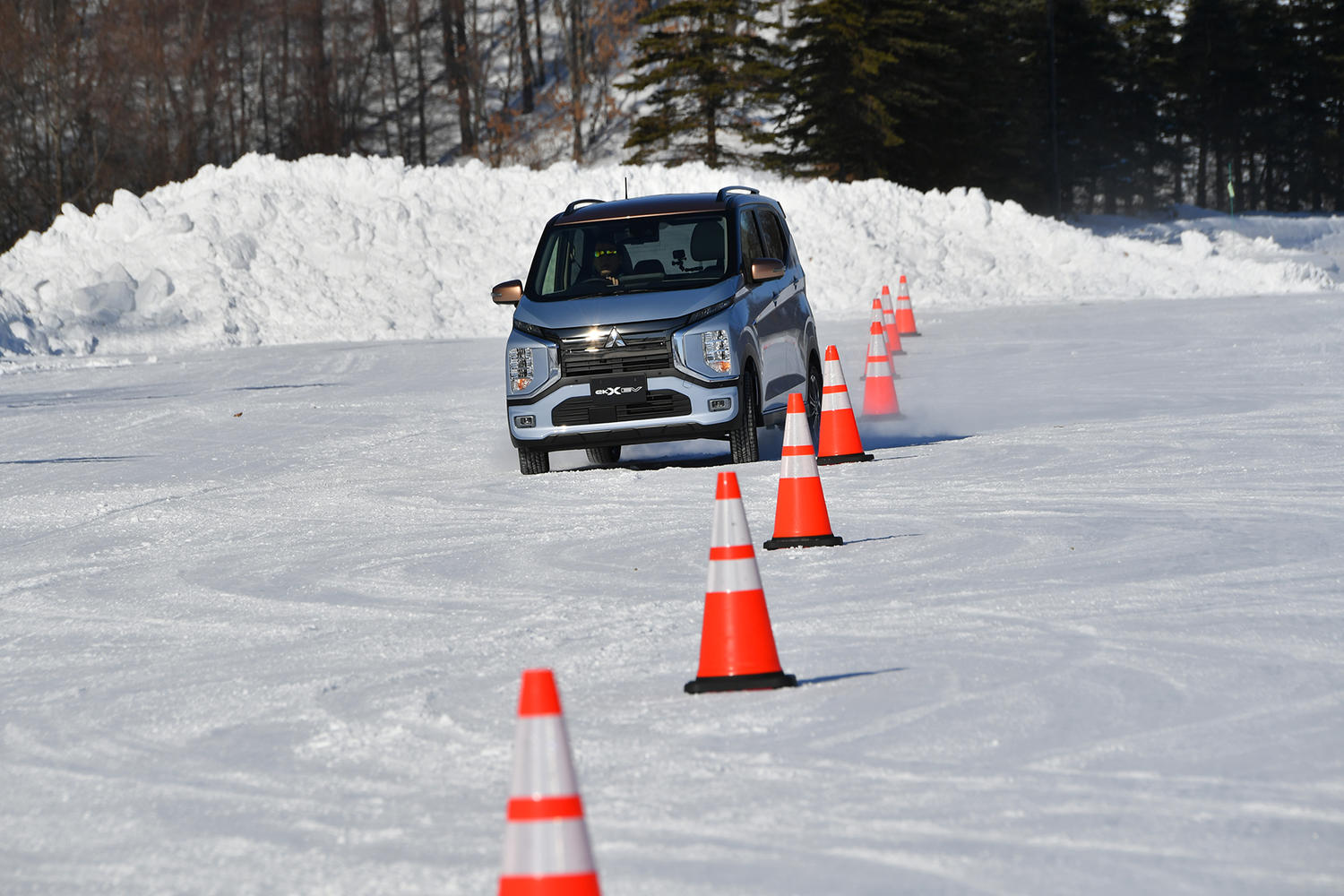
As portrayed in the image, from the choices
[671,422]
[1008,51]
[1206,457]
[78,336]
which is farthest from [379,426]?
[1008,51]

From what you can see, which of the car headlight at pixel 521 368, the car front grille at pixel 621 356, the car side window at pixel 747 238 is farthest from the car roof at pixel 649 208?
the car front grille at pixel 621 356

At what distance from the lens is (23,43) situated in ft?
157

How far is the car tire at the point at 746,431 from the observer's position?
1260 cm

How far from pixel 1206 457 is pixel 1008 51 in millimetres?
61117

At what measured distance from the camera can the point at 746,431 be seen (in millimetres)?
12742

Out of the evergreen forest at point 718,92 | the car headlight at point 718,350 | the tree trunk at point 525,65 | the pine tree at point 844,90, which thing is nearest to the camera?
the car headlight at point 718,350

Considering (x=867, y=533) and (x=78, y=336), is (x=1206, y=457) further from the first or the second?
(x=78, y=336)

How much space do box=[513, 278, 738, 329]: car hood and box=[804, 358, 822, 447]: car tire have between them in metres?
2.29

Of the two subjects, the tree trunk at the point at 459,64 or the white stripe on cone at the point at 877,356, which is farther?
the tree trunk at the point at 459,64

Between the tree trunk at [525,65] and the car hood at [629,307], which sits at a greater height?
the tree trunk at [525,65]

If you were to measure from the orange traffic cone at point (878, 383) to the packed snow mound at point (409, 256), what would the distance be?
1774 centimetres

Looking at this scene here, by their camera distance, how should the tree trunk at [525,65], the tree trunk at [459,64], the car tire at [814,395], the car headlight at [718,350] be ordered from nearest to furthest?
the car headlight at [718,350] → the car tire at [814,395] → the tree trunk at [459,64] → the tree trunk at [525,65]

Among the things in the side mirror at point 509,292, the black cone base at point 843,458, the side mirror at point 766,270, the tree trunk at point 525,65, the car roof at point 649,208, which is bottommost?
the black cone base at point 843,458

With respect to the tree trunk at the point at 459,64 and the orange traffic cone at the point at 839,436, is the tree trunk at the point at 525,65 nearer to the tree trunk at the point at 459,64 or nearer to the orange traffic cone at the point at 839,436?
the tree trunk at the point at 459,64
